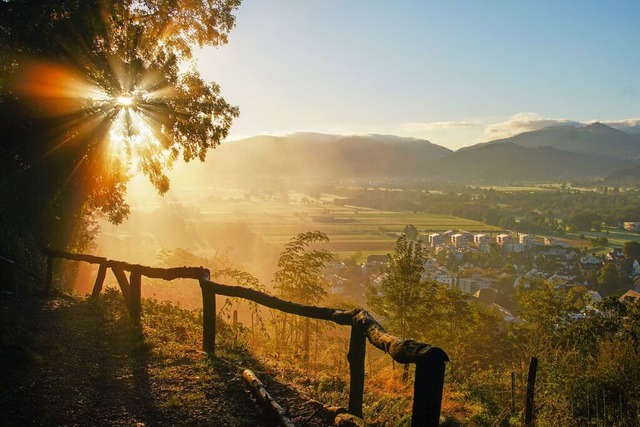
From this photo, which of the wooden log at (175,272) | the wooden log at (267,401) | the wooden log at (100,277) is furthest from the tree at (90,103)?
the wooden log at (267,401)

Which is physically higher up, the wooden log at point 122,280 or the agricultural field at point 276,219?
the wooden log at point 122,280

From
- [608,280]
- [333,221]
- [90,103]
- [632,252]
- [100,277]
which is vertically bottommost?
[608,280]

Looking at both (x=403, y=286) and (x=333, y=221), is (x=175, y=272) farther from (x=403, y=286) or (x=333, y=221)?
(x=333, y=221)

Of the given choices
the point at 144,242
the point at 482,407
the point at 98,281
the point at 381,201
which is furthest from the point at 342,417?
the point at 381,201

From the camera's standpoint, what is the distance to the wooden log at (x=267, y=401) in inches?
176

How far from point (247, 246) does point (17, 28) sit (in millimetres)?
55366

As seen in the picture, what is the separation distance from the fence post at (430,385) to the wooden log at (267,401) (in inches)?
55.5

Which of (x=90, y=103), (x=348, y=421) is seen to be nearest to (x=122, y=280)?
(x=348, y=421)

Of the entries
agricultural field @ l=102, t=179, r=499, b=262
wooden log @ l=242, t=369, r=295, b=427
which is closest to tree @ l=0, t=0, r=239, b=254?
wooden log @ l=242, t=369, r=295, b=427

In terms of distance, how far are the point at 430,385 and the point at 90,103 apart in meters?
16.6

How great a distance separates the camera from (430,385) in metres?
3.49

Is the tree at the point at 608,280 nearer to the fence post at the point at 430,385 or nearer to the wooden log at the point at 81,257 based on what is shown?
the wooden log at the point at 81,257

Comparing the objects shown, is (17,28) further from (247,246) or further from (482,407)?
(247,246)

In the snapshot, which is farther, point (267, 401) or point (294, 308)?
point (294, 308)
